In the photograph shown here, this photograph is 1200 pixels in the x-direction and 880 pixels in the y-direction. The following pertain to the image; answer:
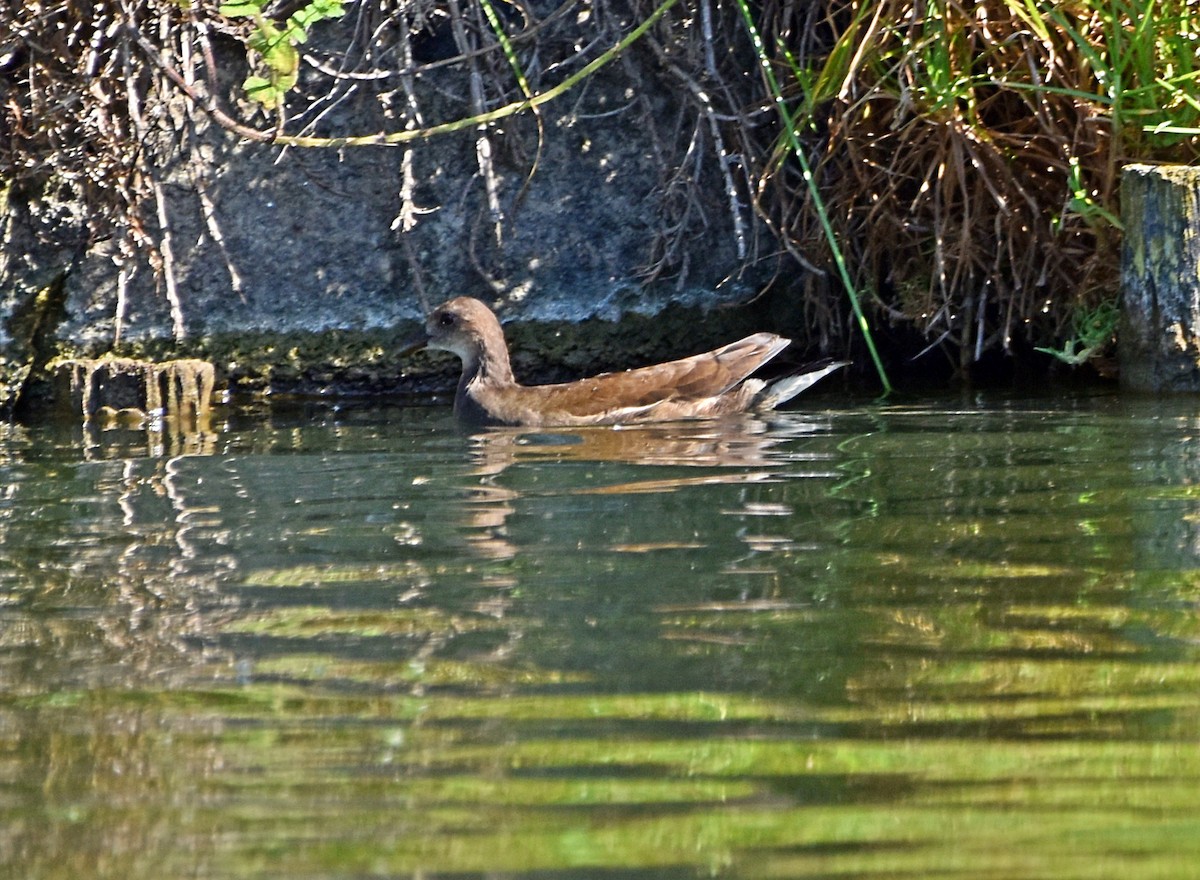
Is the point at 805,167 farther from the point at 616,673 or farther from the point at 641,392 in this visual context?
the point at 616,673

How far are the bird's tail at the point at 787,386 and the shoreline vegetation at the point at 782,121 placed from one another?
0.23 metres

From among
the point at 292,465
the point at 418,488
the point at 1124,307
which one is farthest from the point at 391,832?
the point at 1124,307

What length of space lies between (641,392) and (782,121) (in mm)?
1403

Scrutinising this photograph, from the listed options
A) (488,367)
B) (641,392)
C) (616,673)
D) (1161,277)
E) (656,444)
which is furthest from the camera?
(488,367)

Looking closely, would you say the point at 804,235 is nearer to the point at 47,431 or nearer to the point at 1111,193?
the point at 1111,193

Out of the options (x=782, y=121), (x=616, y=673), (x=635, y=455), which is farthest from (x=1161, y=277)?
(x=616, y=673)

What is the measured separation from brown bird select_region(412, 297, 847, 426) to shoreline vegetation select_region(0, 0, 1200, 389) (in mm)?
437

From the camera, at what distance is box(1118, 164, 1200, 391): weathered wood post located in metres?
6.44

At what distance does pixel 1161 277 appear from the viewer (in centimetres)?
656

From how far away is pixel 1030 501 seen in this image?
175 inches

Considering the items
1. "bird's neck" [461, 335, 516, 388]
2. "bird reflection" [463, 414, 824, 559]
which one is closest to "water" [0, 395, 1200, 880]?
"bird reflection" [463, 414, 824, 559]

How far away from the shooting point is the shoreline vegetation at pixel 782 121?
6707 millimetres

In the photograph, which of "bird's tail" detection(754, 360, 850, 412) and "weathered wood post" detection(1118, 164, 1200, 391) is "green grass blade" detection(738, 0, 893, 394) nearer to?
"bird's tail" detection(754, 360, 850, 412)

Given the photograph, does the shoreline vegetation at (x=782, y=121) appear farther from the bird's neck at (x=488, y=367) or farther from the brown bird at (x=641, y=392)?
the bird's neck at (x=488, y=367)
